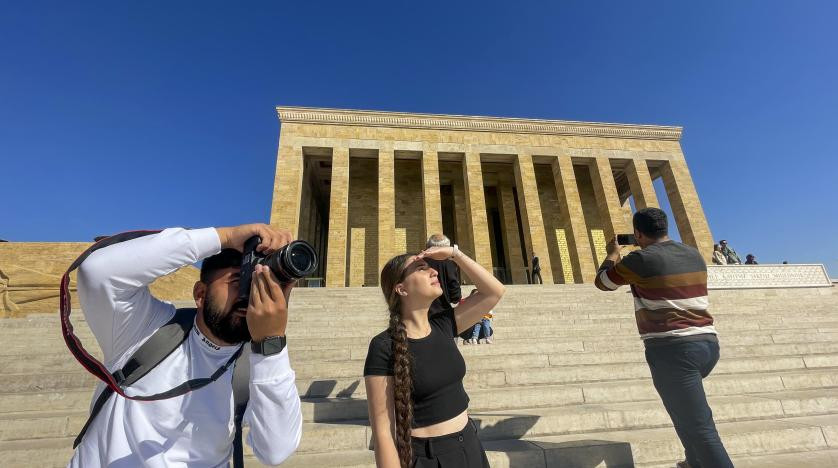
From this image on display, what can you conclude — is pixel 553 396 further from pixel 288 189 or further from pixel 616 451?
pixel 288 189

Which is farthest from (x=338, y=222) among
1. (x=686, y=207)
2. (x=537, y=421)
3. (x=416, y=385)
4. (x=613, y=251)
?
(x=686, y=207)

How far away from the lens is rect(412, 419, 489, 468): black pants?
161cm

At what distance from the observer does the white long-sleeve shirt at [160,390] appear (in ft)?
3.40

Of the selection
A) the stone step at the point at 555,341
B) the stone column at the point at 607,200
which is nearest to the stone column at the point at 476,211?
the stone column at the point at 607,200

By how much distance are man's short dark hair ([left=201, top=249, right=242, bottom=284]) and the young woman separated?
73 cm

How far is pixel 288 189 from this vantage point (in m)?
16.0

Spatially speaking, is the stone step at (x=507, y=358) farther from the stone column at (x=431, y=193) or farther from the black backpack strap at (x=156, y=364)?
the stone column at (x=431, y=193)

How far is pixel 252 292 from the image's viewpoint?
1066 mm

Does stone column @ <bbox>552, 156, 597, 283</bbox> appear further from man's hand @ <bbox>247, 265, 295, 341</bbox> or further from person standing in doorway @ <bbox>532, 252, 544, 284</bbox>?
man's hand @ <bbox>247, 265, 295, 341</bbox>

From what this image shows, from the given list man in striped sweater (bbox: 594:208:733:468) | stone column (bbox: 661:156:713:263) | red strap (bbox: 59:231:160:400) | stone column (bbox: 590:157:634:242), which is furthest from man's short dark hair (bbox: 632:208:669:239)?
stone column (bbox: 661:156:713:263)

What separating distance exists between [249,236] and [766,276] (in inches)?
584

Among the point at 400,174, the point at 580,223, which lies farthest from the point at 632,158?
the point at 400,174

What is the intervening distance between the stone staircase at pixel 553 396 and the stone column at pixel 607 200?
36.8 feet

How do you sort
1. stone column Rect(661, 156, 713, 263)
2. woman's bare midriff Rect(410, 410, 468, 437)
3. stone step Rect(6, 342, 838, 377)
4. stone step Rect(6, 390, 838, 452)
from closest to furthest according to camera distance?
woman's bare midriff Rect(410, 410, 468, 437), stone step Rect(6, 390, 838, 452), stone step Rect(6, 342, 838, 377), stone column Rect(661, 156, 713, 263)
